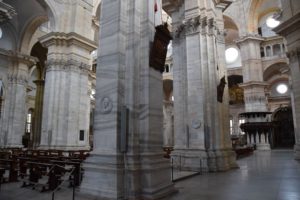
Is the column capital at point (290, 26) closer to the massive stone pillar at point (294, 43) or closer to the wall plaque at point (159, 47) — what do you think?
the massive stone pillar at point (294, 43)

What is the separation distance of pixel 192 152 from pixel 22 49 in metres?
18.5

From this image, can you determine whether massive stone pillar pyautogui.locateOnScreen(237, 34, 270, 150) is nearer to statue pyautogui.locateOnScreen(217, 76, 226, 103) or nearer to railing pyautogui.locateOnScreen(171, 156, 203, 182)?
statue pyautogui.locateOnScreen(217, 76, 226, 103)

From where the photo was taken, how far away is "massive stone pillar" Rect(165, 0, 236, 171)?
419 inches

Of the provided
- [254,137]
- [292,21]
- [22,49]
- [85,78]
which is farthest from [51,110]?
[254,137]

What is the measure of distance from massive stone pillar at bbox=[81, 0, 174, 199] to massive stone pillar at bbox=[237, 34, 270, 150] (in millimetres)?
25460

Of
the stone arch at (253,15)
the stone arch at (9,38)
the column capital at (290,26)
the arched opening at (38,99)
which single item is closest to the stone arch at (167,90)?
the stone arch at (253,15)

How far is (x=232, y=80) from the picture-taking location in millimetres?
41719

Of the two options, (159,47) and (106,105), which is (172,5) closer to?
(159,47)

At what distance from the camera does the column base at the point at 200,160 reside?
1025 cm

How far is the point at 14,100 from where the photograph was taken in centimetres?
2062

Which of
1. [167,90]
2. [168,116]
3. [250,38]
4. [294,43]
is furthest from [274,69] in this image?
[294,43]

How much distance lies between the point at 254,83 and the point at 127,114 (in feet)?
89.4

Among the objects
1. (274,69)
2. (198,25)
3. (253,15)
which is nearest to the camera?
(198,25)

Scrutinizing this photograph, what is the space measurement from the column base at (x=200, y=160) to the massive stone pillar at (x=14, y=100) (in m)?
14.9
